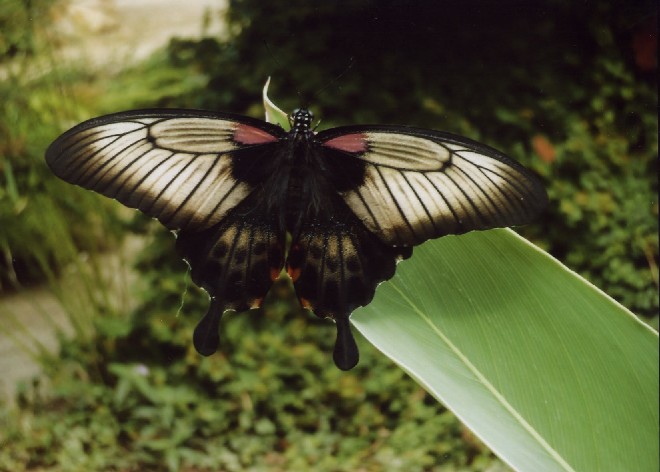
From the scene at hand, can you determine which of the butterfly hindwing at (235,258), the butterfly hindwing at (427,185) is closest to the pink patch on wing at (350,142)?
the butterfly hindwing at (427,185)

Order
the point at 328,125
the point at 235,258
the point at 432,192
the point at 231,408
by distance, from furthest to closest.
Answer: the point at 231,408 < the point at 328,125 < the point at 235,258 < the point at 432,192

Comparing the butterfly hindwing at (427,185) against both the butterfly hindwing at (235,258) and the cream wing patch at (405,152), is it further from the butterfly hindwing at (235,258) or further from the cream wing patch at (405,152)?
the butterfly hindwing at (235,258)

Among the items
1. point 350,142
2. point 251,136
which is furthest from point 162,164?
point 350,142

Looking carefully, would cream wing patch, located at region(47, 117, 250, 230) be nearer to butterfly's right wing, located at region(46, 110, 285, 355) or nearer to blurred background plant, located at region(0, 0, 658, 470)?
butterfly's right wing, located at region(46, 110, 285, 355)

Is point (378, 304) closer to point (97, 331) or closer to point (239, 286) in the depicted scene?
point (239, 286)

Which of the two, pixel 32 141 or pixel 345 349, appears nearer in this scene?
pixel 345 349

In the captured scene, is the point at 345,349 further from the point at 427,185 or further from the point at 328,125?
the point at 328,125
